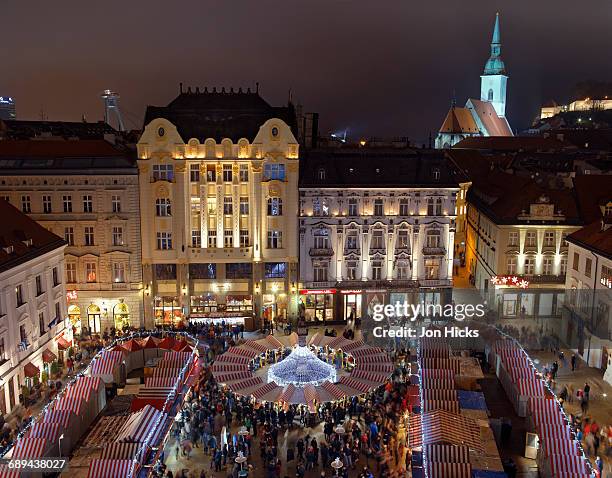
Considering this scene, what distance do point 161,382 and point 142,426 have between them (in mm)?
5989

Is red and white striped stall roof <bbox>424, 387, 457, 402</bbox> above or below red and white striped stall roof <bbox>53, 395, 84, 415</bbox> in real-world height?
above

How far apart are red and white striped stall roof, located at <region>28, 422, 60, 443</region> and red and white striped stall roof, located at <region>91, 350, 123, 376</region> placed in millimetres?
9180

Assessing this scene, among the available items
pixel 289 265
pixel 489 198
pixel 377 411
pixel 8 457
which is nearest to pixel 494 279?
pixel 489 198

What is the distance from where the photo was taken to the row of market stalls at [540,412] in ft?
95.7

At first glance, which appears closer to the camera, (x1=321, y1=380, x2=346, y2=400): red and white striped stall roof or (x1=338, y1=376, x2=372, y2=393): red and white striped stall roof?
(x1=321, y1=380, x2=346, y2=400): red and white striped stall roof

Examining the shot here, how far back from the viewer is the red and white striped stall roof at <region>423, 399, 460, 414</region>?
115ft

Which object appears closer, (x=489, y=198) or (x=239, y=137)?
(x=239, y=137)

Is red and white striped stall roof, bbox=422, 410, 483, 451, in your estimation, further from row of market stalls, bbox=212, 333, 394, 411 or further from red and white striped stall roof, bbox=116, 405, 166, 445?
red and white striped stall roof, bbox=116, 405, 166, 445

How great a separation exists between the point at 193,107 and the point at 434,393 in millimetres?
38289

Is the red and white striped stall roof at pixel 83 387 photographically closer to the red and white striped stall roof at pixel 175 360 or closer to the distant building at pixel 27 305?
the red and white striped stall roof at pixel 175 360

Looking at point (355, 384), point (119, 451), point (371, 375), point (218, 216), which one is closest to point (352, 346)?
point (371, 375)

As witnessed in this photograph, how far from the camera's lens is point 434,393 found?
36875 mm

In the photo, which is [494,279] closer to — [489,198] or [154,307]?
[489,198]

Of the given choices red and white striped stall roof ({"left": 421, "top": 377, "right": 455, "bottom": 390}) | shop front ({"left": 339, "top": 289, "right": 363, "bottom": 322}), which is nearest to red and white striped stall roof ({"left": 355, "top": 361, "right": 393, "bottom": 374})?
red and white striped stall roof ({"left": 421, "top": 377, "right": 455, "bottom": 390})
